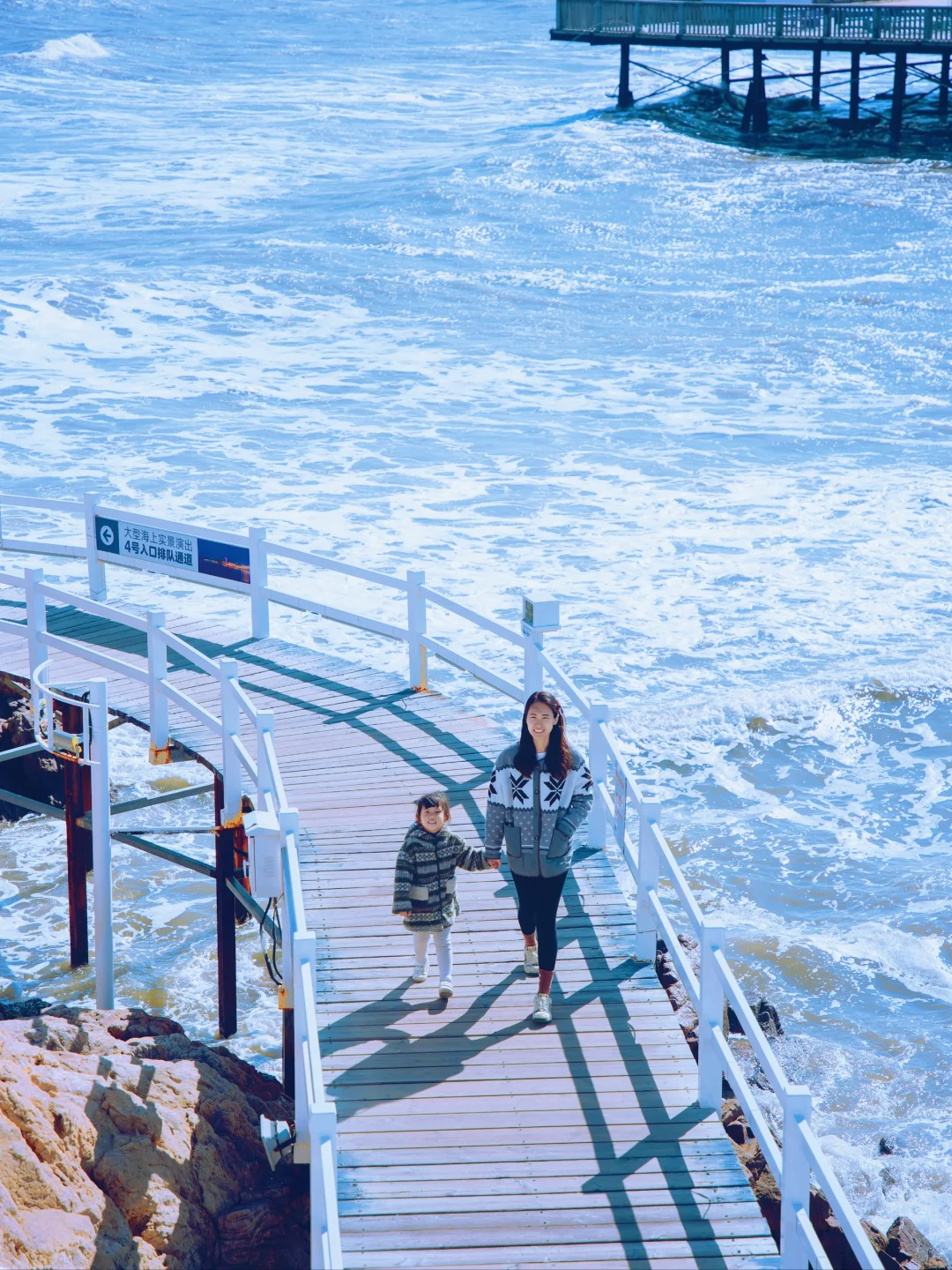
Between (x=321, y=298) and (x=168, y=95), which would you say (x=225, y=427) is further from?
(x=168, y=95)

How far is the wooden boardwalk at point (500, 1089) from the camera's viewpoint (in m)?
6.03

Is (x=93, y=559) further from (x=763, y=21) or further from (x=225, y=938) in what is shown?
(x=763, y=21)

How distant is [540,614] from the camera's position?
10164mm

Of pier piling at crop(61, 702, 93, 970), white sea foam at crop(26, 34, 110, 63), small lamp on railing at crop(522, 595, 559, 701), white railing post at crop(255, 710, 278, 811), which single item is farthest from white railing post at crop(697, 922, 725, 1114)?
white sea foam at crop(26, 34, 110, 63)

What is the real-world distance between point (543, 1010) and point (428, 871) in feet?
2.93

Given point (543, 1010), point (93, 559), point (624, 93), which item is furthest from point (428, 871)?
point (624, 93)

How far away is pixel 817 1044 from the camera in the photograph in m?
11.2

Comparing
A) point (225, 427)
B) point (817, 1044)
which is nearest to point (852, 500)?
point (225, 427)

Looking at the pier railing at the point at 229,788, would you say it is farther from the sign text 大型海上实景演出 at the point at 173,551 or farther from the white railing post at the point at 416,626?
the white railing post at the point at 416,626

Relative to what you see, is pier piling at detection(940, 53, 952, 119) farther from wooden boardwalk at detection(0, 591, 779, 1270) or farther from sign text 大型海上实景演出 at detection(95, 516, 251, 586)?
wooden boardwalk at detection(0, 591, 779, 1270)

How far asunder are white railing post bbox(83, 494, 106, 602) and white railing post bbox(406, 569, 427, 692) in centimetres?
399

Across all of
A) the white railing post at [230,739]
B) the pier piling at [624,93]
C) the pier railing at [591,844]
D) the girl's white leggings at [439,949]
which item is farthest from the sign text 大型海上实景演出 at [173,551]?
the pier piling at [624,93]

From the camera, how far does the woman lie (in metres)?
7.14

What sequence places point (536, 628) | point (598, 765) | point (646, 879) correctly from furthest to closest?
point (536, 628) → point (598, 765) → point (646, 879)
